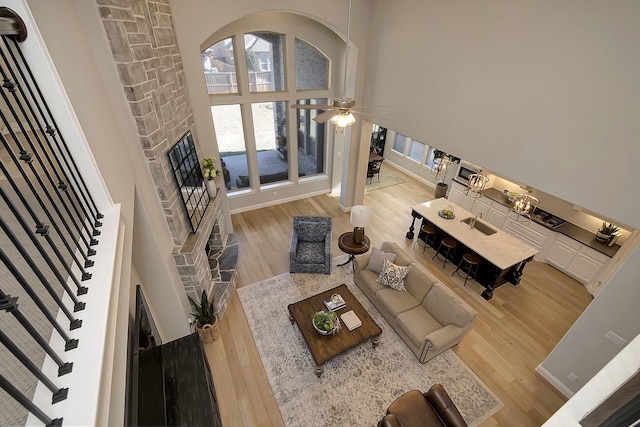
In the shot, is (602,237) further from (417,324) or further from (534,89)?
(417,324)

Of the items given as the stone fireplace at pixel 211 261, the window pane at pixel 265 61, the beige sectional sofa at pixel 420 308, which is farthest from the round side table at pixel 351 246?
the window pane at pixel 265 61

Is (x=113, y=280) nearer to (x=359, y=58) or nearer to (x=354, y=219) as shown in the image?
(x=354, y=219)

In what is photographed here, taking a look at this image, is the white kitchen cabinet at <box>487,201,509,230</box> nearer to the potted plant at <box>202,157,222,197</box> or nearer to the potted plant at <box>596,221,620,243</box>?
the potted plant at <box>596,221,620,243</box>

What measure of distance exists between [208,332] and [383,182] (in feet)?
24.6

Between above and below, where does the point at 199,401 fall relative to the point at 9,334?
below

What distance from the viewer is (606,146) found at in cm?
309

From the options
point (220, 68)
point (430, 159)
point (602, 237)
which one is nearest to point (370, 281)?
point (602, 237)

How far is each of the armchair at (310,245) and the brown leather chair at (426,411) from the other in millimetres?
2893

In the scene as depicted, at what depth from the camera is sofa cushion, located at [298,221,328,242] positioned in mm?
Result: 6301

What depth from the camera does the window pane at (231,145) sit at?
6902 millimetres

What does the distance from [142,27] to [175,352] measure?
12.8 ft

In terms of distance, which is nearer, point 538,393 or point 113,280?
point 113,280

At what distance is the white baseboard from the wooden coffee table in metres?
2.47

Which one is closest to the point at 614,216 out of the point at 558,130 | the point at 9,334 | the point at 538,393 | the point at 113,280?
the point at 558,130
